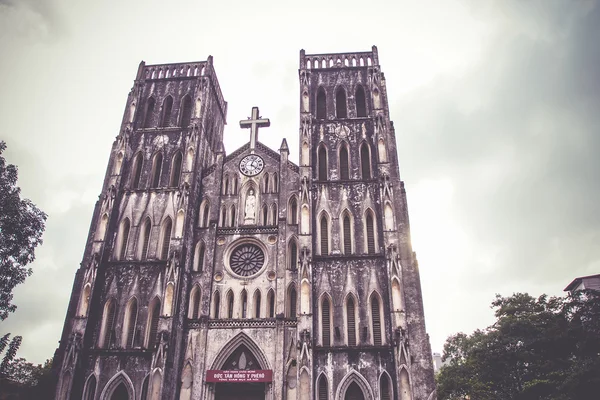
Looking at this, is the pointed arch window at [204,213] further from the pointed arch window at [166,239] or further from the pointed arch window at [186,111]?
the pointed arch window at [186,111]

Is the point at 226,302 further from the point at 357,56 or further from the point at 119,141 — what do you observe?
the point at 357,56

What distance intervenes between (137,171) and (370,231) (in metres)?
13.8

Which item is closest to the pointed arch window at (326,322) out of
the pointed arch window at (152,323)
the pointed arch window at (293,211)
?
the pointed arch window at (293,211)

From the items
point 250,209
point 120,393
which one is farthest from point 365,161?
point 120,393

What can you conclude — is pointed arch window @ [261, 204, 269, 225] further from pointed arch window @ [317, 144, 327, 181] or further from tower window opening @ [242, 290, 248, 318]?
tower window opening @ [242, 290, 248, 318]

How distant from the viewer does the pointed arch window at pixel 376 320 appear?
2172cm

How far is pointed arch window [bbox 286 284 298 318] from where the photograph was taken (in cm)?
2302

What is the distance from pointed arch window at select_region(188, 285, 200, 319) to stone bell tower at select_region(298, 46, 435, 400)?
531 cm

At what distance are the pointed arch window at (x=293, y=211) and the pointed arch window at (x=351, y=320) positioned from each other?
507 cm

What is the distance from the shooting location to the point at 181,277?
23.6 m

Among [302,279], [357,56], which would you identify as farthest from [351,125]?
[302,279]

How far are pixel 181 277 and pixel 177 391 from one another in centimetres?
517

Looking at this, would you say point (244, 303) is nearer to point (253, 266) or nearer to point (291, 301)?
point (253, 266)

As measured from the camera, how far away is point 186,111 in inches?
1188
